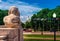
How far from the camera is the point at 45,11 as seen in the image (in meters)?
83.4

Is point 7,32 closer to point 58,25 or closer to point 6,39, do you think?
point 6,39

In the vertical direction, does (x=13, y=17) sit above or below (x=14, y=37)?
above

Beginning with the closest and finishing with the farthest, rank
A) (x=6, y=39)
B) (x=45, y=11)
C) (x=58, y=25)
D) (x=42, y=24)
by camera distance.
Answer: (x=6, y=39) < (x=58, y=25) < (x=42, y=24) < (x=45, y=11)

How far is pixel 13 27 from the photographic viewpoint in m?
11.6

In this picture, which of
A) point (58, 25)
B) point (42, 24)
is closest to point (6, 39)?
point (58, 25)

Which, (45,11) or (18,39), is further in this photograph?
(45,11)

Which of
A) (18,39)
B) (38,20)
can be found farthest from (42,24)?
(18,39)

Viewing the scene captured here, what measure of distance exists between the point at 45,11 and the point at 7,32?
73.4 metres

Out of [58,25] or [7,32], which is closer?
[7,32]

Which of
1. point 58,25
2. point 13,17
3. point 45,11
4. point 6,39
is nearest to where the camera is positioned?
point 6,39

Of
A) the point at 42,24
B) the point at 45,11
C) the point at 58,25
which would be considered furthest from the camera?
the point at 45,11

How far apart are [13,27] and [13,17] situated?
1.45 ft

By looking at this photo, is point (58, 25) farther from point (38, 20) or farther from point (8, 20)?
point (8, 20)

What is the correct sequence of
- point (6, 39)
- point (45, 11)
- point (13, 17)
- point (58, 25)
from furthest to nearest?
point (45, 11), point (58, 25), point (13, 17), point (6, 39)
